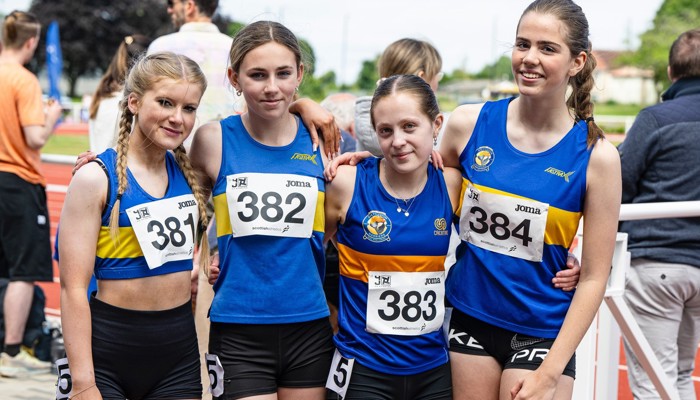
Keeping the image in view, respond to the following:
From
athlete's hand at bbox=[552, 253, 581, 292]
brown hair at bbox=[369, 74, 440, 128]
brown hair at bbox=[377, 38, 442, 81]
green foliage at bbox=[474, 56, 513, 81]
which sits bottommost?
green foliage at bbox=[474, 56, 513, 81]

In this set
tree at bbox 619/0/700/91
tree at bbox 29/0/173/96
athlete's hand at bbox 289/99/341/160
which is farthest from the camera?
tree at bbox 619/0/700/91

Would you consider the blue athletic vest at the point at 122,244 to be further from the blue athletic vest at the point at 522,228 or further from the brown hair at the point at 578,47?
the brown hair at the point at 578,47

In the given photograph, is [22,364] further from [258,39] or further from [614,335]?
[614,335]

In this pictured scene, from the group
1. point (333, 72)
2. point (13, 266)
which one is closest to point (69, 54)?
point (333, 72)

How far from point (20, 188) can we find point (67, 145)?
79.1ft

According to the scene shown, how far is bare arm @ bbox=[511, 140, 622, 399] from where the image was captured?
9.55ft

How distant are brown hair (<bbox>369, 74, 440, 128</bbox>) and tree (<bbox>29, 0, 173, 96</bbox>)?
206 ft

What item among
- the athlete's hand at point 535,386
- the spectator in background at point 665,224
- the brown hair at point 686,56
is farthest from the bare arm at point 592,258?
the brown hair at point 686,56

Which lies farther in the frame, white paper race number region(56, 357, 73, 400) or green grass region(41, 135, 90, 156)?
green grass region(41, 135, 90, 156)

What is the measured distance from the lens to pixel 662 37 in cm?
6862

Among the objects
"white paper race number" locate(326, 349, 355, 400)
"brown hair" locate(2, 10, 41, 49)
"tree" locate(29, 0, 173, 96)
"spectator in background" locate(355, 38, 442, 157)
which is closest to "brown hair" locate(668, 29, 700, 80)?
"spectator in background" locate(355, 38, 442, 157)

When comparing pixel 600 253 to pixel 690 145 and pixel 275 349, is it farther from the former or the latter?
pixel 690 145

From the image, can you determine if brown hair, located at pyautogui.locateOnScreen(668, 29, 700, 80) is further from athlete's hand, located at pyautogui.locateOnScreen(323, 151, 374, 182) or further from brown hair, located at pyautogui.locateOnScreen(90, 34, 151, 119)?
brown hair, located at pyautogui.locateOnScreen(90, 34, 151, 119)

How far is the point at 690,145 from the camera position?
446 centimetres
